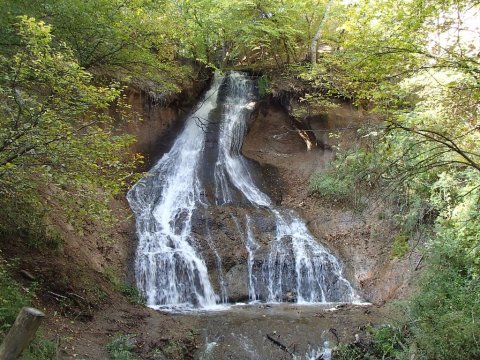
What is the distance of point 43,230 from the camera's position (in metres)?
8.10

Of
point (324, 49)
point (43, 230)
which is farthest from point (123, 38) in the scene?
point (324, 49)

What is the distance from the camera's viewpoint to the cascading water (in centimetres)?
1073

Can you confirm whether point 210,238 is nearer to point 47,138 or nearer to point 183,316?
point 183,316

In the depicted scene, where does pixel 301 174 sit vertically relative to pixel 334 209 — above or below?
above

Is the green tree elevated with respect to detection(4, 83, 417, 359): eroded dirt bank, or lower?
elevated

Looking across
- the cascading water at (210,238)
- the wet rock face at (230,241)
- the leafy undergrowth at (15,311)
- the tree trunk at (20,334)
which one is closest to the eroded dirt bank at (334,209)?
the cascading water at (210,238)

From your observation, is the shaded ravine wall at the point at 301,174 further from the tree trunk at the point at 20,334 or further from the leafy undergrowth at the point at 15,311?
the tree trunk at the point at 20,334

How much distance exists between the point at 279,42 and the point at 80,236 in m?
13.5

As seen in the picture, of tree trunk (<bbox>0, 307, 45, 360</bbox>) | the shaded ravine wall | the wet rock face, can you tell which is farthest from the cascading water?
tree trunk (<bbox>0, 307, 45, 360</bbox>)

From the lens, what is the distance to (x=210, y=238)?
1224cm

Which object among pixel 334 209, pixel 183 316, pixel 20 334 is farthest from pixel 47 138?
pixel 334 209

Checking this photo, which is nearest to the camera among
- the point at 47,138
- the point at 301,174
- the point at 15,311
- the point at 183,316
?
the point at 47,138

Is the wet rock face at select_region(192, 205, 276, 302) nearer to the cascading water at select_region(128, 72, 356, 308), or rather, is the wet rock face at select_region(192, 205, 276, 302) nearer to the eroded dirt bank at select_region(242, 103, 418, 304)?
the cascading water at select_region(128, 72, 356, 308)

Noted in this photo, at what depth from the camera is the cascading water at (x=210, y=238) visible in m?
10.7
